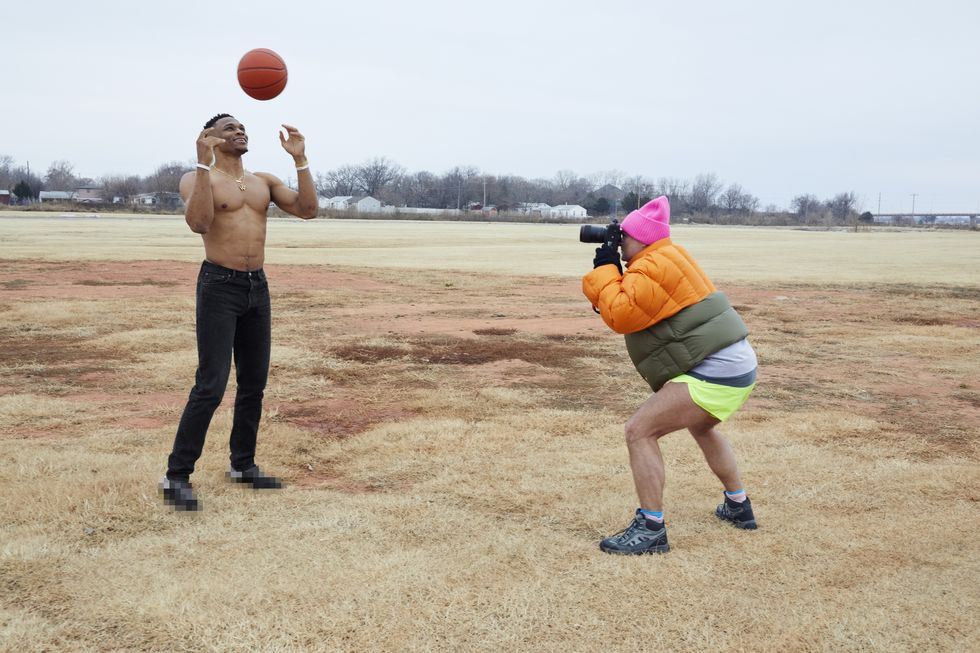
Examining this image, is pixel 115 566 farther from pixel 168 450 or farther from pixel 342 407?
pixel 342 407

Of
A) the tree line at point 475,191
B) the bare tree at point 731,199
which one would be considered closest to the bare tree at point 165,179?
the tree line at point 475,191

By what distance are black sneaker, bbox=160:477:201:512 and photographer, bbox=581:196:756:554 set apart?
7.68 feet

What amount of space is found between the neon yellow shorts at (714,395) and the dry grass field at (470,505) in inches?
29.7

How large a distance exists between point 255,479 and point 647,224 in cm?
290

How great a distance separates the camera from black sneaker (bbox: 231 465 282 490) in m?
5.41

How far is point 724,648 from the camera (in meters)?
3.50

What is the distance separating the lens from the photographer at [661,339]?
425 centimetres

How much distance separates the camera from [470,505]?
16.9ft

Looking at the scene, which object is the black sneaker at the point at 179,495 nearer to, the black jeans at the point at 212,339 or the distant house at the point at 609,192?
the black jeans at the point at 212,339

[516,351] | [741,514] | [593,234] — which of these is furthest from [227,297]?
[516,351]

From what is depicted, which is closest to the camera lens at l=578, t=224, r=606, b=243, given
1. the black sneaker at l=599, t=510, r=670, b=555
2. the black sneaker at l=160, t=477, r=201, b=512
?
the black sneaker at l=599, t=510, r=670, b=555

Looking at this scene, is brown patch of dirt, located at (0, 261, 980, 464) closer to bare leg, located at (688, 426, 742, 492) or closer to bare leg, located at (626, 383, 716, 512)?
bare leg, located at (688, 426, 742, 492)

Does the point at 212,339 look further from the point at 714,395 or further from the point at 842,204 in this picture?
the point at 842,204

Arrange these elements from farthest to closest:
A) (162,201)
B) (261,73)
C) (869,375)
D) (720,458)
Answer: (162,201), (869,375), (261,73), (720,458)
